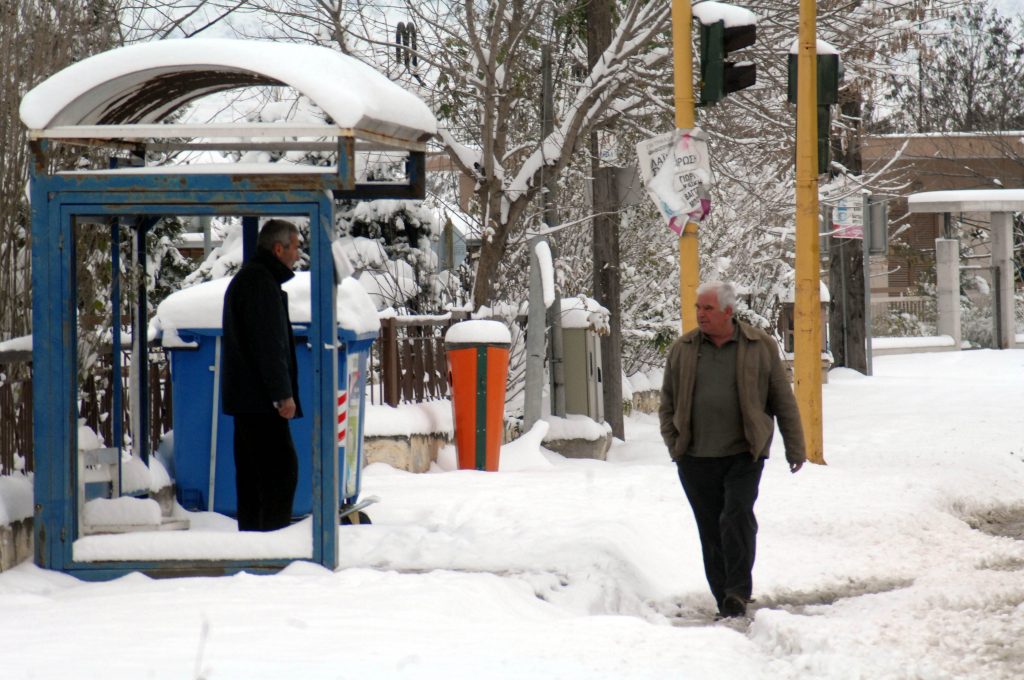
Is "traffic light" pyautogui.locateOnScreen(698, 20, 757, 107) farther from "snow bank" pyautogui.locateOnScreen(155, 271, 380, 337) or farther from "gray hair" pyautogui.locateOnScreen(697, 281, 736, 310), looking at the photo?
"gray hair" pyautogui.locateOnScreen(697, 281, 736, 310)

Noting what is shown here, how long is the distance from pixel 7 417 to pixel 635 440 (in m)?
10.1

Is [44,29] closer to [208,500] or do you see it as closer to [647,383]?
[208,500]

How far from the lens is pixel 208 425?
27.1ft

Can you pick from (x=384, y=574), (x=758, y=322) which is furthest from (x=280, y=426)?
(x=758, y=322)

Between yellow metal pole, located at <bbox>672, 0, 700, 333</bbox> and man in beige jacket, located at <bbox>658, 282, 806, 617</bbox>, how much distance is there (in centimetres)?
384

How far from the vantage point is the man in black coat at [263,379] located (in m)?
7.06

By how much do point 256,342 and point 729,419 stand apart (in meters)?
2.30

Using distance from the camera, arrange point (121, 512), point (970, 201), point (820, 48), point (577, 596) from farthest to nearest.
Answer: point (970, 201), point (820, 48), point (121, 512), point (577, 596)

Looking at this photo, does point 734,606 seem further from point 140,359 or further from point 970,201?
point 970,201

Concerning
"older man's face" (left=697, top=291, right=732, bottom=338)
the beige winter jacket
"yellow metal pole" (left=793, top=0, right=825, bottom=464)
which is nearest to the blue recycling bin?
the beige winter jacket

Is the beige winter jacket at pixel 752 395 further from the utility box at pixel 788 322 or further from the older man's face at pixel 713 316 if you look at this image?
the utility box at pixel 788 322

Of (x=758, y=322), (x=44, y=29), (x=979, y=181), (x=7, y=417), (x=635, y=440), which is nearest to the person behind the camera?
(x=7, y=417)

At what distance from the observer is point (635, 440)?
16203mm

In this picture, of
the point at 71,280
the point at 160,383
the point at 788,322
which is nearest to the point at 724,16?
the point at 160,383
